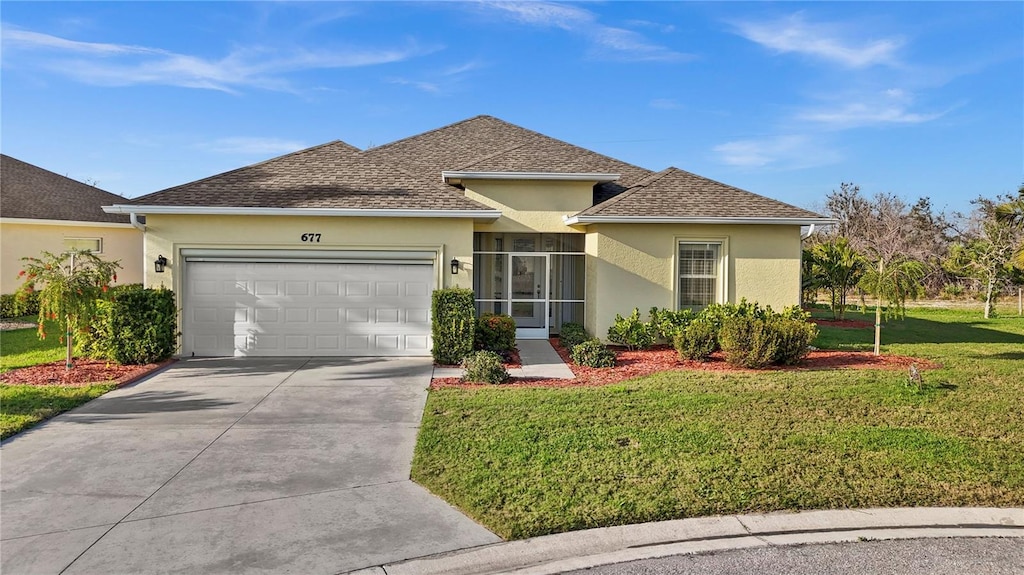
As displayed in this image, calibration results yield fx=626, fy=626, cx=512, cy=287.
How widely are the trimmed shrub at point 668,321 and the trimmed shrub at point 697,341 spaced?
136 centimetres

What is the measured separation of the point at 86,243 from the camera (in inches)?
820

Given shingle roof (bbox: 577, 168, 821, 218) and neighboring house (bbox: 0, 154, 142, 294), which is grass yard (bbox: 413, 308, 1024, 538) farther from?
neighboring house (bbox: 0, 154, 142, 294)

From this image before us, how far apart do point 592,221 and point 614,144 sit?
13854mm

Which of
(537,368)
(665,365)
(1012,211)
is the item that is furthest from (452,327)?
(1012,211)

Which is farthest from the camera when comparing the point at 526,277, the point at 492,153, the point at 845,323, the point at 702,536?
the point at 845,323

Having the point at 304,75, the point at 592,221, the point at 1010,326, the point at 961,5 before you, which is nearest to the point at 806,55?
the point at 961,5

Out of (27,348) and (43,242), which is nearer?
(27,348)

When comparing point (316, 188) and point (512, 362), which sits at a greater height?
point (316, 188)

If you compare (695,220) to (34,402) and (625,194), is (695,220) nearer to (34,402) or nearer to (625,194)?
(625,194)

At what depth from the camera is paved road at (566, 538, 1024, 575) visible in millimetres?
4418

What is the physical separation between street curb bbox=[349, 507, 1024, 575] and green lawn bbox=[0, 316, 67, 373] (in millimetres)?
10819

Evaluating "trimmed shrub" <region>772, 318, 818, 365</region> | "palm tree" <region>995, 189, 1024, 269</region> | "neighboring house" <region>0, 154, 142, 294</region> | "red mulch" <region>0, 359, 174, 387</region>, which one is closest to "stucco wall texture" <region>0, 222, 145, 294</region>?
"neighboring house" <region>0, 154, 142, 294</region>

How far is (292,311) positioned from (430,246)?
3.11 m

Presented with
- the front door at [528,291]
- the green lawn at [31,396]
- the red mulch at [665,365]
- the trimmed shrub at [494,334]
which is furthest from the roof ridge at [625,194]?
the green lawn at [31,396]
